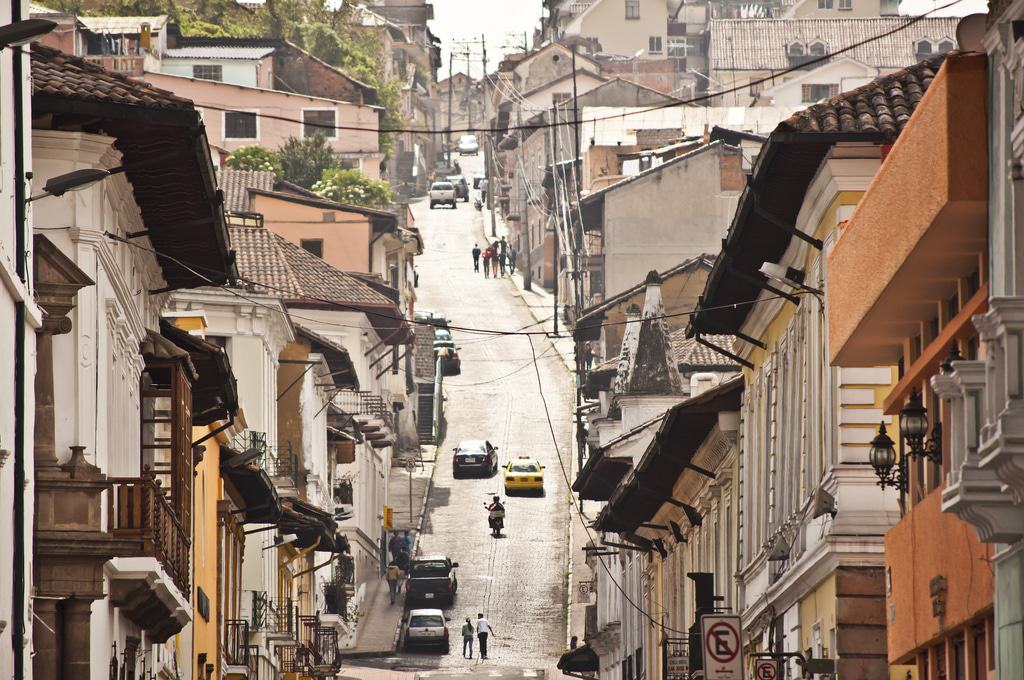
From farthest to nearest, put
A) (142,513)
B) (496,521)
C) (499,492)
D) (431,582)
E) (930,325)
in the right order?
(499,492) < (496,521) < (431,582) < (142,513) < (930,325)

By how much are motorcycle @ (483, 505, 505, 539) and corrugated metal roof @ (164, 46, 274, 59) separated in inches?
1714

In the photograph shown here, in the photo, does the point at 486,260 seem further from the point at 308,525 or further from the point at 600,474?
the point at 308,525

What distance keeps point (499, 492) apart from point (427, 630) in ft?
64.9

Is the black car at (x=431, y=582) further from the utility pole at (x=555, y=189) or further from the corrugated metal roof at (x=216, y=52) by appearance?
the corrugated metal roof at (x=216, y=52)

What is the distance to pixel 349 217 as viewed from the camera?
76812 mm

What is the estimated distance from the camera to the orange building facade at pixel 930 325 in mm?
14414

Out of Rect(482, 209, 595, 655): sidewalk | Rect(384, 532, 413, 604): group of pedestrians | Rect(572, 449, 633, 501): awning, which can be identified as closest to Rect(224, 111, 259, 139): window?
Rect(482, 209, 595, 655): sidewalk

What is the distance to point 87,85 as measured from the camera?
19.9 m

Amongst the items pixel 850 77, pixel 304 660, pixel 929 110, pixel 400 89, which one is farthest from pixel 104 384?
pixel 400 89

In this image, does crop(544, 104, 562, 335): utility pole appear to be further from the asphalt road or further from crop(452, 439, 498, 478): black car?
crop(452, 439, 498, 478): black car

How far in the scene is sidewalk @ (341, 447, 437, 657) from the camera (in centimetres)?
5828

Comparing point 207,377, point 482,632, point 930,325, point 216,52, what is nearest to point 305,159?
point 216,52

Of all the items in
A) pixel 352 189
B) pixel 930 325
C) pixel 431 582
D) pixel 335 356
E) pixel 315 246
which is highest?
pixel 352 189

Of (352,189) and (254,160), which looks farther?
(352,189)
